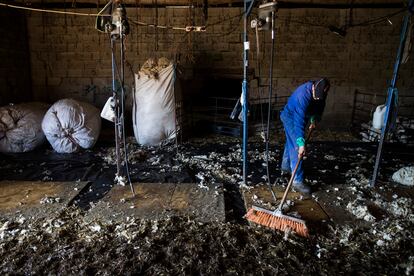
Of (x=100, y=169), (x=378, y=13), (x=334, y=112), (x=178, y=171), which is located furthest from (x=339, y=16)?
(x=100, y=169)

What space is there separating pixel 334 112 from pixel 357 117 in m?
0.56

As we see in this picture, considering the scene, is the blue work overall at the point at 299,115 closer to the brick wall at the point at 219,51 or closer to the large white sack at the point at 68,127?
the large white sack at the point at 68,127

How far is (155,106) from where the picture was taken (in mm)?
5043

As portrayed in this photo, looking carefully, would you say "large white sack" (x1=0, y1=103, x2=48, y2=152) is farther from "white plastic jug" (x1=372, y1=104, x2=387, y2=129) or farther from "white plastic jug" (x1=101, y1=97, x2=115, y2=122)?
"white plastic jug" (x1=372, y1=104, x2=387, y2=129)

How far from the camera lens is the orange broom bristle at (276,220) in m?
2.47

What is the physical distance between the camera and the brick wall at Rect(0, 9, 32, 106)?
5.69 meters

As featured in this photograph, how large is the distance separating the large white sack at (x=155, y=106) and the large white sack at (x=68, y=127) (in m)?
0.82

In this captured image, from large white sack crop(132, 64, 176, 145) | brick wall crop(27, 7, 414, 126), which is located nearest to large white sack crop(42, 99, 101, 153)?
large white sack crop(132, 64, 176, 145)

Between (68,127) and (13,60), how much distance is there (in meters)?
2.65

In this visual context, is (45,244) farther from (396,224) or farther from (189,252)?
(396,224)

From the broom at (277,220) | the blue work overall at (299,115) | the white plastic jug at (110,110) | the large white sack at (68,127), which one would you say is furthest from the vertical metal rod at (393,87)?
the large white sack at (68,127)

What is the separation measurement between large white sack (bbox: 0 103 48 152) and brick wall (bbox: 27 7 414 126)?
6.96ft

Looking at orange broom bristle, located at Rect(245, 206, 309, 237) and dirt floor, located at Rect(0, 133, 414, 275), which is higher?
orange broom bristle, located at Rect(245, 206, 309, 237)

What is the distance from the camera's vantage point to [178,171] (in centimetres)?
397
